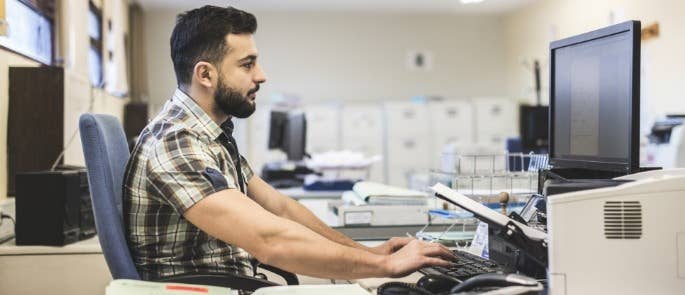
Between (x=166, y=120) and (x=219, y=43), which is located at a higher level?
(x=219, y=43)

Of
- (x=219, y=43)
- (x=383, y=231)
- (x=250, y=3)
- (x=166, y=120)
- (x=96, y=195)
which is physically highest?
(x=250, y=3)

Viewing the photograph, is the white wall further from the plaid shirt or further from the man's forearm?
the plaid shirt

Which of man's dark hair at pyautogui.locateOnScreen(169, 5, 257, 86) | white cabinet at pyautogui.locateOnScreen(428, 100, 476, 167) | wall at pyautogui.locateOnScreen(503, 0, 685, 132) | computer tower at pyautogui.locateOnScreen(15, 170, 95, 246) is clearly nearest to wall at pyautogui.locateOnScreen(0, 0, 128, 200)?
computer tower at pyautogui.locateOnScreen(15, 170, 95, 246)

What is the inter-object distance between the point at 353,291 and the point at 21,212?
1.61 metres

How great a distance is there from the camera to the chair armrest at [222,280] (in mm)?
1410

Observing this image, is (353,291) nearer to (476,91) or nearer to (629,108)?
(629,108)

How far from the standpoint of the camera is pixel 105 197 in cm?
143

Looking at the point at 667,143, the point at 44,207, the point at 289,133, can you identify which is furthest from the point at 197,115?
the point at 667,143

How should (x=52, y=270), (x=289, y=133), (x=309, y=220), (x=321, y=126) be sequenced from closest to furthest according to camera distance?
(x=309, y=220), (x=52, y=270), (x=289, y=133), (x=321, y=126)

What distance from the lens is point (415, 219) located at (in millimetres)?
2217

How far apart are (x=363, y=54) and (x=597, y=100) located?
680 centimetres

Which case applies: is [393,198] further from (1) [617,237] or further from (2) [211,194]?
(1) [617,237]

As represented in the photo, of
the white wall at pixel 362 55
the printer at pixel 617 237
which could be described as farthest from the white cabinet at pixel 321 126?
the printer at pixel 617 237

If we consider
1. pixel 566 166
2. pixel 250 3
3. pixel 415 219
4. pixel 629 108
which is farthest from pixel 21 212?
pixel 250 3
